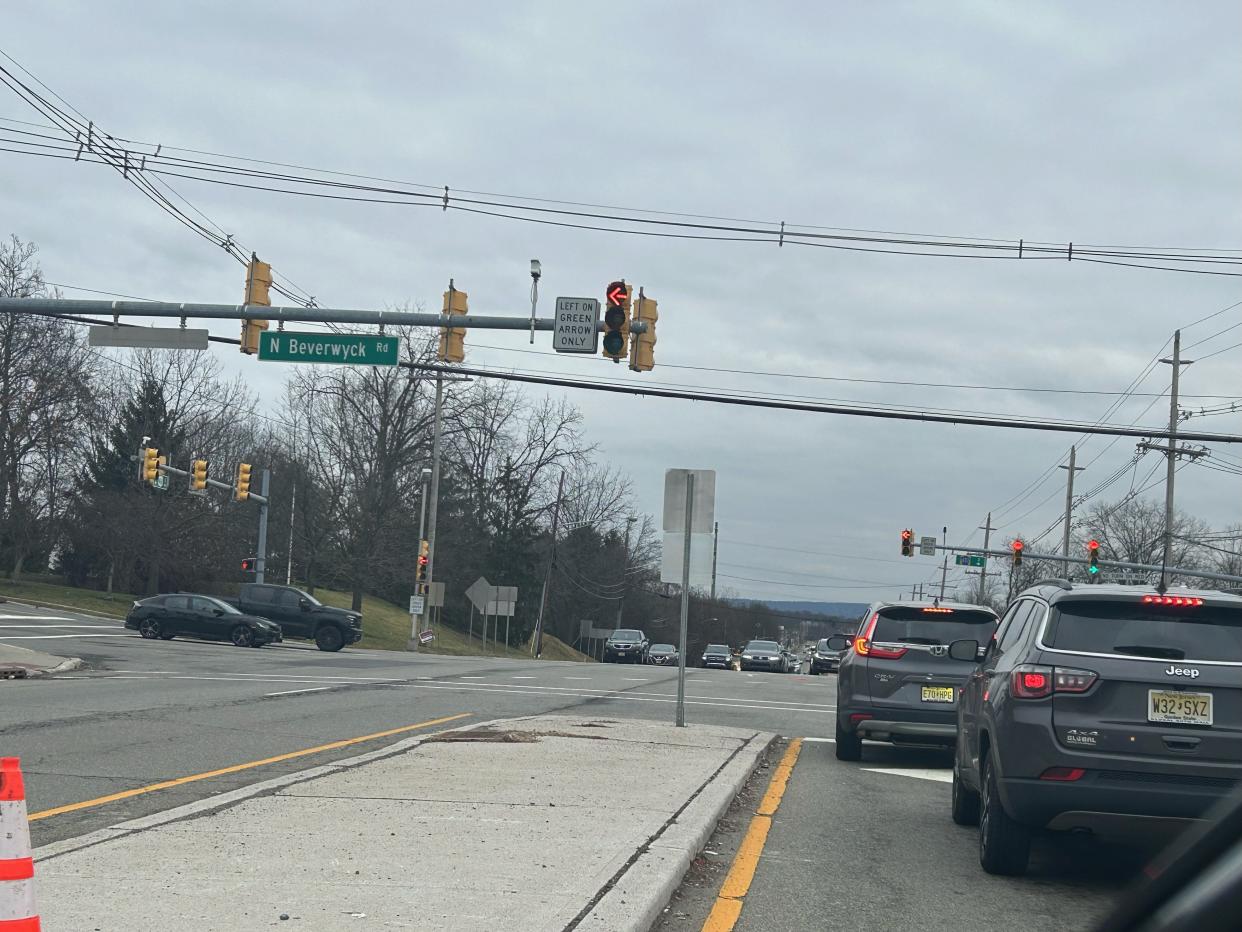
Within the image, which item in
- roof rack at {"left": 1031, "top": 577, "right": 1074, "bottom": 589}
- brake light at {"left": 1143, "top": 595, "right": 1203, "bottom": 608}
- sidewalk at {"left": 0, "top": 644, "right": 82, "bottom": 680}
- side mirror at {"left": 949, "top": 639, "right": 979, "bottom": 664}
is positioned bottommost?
sidewalk at {"left": 0, "top": 644, "right": 82, "bottom": 680}

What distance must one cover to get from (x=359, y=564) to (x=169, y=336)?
44.6 m

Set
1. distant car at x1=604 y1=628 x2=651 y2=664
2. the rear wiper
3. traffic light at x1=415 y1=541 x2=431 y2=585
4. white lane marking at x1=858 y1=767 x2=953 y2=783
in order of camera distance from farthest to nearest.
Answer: distant car at x1=604 y1=628 x2=651 y2=664
traffic light at x1=415 y1=541 x2=431 y2=585
white lane marking at x1=858 y1=767 x2=953 y2=783
the rear wiper

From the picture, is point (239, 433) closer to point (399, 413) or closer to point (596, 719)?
point (399, 413)

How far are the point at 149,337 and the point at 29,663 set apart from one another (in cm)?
739

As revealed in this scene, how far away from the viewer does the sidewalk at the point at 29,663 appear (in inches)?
920

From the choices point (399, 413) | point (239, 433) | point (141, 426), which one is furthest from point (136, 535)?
point (239, 433)

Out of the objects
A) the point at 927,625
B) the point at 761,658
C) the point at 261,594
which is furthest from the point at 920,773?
the point at 761,658

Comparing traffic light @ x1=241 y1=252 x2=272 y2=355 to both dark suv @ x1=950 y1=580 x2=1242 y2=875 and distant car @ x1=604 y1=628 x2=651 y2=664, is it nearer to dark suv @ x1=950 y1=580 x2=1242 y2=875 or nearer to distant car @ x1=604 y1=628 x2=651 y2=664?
dark suv @ x1=950 y1=580 x2=1242 y2=875

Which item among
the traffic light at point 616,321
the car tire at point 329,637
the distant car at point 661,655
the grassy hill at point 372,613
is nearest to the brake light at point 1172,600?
the traffic light at point 616,321

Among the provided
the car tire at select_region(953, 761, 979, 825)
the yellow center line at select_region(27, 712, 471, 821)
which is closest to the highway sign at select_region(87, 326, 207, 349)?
the yellow center line at select_region(27, 712, 471, 821)

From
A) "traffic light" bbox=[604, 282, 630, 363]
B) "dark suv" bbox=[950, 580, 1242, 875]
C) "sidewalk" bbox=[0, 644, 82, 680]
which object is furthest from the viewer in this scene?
"sidewalk" bbox=[0, 644, 82, 680]

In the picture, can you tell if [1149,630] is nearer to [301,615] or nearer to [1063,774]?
[1063,774]

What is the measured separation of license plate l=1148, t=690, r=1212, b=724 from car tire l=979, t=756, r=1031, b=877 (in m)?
0.97

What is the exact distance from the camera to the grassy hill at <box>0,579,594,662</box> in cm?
5706
